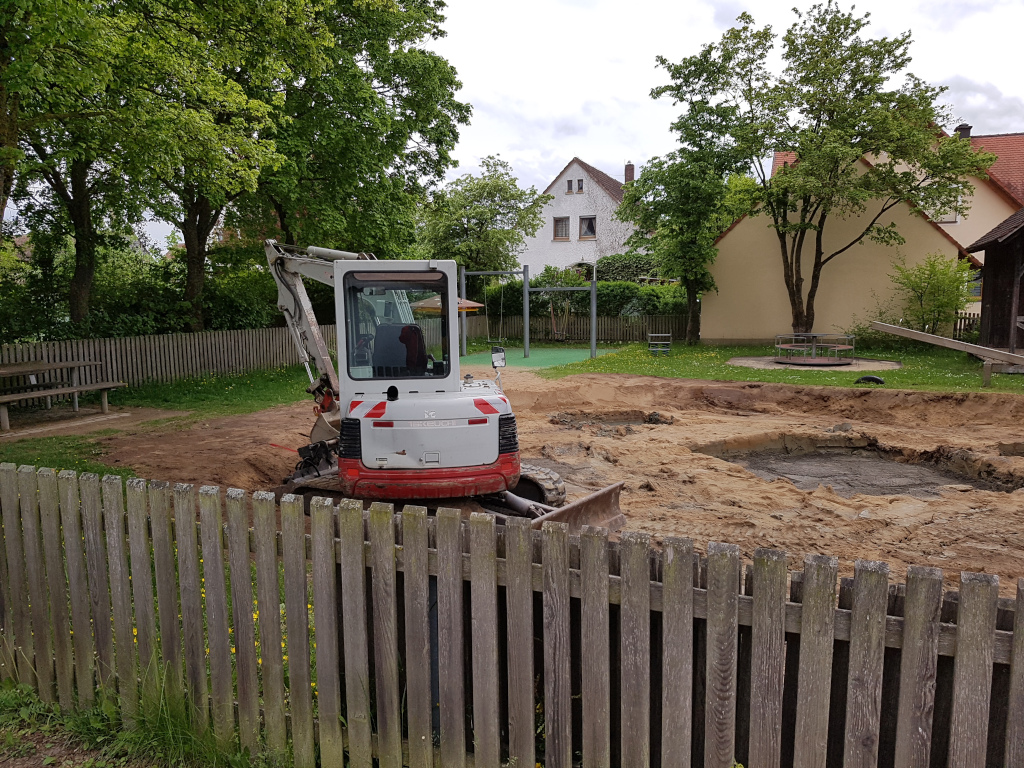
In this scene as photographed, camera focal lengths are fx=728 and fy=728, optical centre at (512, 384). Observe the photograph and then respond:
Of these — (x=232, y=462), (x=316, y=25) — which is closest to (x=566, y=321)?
(x=316, y=25)

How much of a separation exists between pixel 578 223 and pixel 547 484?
39879 mm

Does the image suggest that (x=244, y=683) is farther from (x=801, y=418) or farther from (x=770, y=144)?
(x=770, y=144)

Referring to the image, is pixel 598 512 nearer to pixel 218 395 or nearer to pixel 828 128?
pixel 218 395

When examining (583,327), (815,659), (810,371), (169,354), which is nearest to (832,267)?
(810,371)

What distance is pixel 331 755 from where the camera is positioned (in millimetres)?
3217

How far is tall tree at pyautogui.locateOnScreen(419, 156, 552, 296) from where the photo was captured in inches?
1467

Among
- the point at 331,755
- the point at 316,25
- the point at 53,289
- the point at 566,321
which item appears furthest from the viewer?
the point at 566,321

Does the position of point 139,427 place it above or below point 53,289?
below

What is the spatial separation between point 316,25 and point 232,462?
7.69m

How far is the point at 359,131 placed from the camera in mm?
18984

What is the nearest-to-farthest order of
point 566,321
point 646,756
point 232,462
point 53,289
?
point 646,756
point 232,462
point 53,289
point 566,321

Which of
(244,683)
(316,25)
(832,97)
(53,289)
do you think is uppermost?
(832,97)

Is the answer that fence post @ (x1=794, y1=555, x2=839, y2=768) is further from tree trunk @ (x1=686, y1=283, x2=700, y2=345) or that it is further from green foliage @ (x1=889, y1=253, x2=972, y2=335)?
tree trunk @ (x1=686, y1=283, x2=700, y2=345)

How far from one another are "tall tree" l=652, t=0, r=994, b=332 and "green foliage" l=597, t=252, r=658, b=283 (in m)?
13.4
